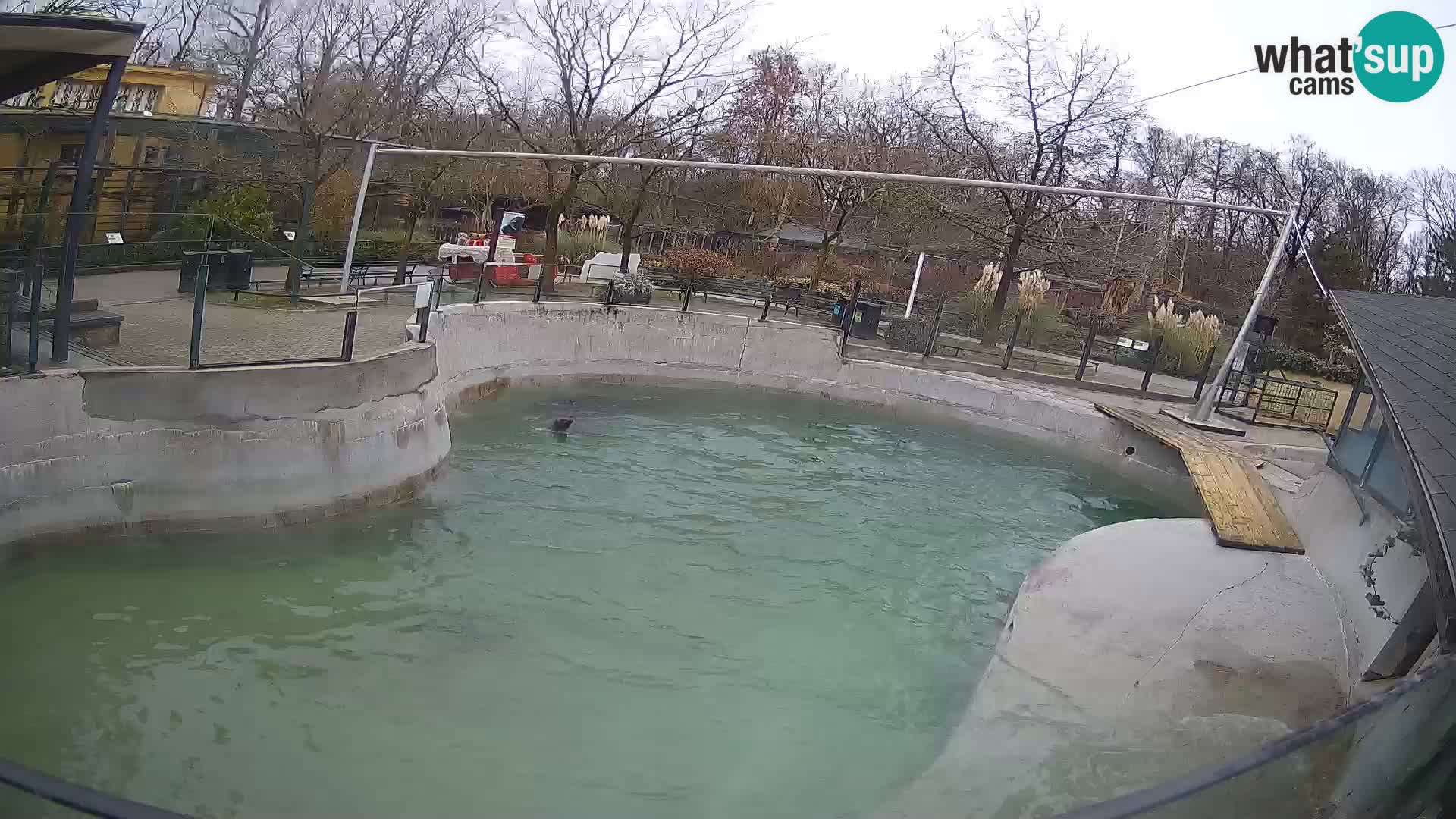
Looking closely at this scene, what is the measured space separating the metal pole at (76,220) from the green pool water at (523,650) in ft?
6.70

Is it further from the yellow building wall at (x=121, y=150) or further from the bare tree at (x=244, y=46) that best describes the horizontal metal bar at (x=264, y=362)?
the bare tree at (x=244, y=46)

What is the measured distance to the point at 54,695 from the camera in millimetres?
7422

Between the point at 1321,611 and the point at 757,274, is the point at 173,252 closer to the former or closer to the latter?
the point at 1321,611

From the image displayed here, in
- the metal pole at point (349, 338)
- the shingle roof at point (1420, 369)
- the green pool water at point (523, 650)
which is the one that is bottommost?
the green pool water at point (523, 650)

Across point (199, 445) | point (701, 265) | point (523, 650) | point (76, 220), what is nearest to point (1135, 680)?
point (523, 650)

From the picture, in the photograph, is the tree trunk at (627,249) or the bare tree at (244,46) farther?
the tree trunk at (627,249)

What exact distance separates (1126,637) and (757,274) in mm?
26502

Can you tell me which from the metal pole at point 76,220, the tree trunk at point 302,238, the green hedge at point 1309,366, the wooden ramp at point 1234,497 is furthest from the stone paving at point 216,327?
the green hedge at point 1309,366

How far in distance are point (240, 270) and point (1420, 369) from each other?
14284 mm

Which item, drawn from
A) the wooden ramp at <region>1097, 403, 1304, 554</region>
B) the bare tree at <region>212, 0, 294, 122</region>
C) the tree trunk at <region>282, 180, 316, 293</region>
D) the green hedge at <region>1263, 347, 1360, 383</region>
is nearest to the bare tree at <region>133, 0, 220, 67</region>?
the bare tree at <region>212, 0, 294, 122</region>

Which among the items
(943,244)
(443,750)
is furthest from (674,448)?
(943,244)

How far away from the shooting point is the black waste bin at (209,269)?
13.0 m

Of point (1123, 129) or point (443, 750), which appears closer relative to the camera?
point (443, 750)

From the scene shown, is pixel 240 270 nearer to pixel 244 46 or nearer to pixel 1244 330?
pixel 244 46
